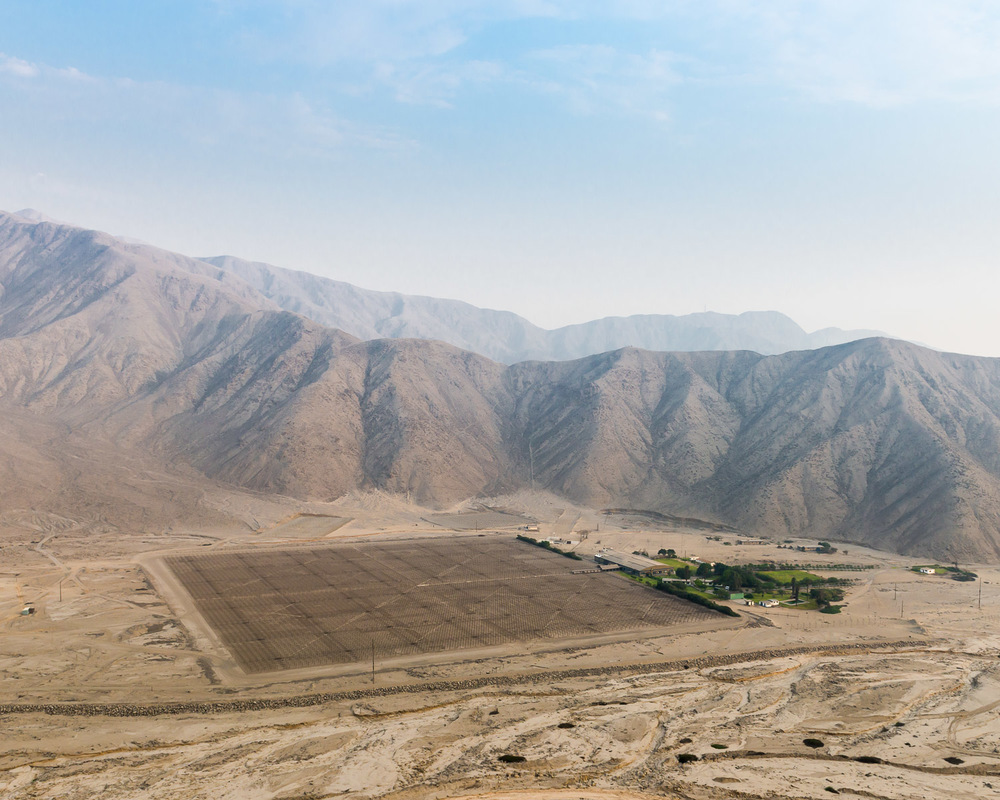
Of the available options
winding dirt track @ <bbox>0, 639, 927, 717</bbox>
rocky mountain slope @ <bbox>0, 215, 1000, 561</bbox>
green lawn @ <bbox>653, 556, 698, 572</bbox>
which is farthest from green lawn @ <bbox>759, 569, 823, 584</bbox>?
rocky mountain slope @ <bbox>0, 215, 1000, 561</bbox>

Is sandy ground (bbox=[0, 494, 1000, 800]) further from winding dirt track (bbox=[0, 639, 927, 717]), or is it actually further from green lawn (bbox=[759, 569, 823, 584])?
green lawn (bbox=[759, 569, 823, 584])

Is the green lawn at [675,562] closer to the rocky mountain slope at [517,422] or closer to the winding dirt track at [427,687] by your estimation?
the winding dirt track at [427,687]

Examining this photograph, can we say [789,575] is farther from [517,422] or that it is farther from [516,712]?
[517,422]

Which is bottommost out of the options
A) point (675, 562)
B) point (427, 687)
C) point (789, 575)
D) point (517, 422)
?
point (427, 687)

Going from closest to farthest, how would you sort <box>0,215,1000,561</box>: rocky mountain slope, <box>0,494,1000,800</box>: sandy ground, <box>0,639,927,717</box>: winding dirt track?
<box>0,494,1000,800</box>: sandy ground, <box>0,639,927,717</box>: winding dirt track, <box>0,215,1000,561</box>: rocky mountain slope

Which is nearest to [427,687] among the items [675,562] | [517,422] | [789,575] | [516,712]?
[516,712]

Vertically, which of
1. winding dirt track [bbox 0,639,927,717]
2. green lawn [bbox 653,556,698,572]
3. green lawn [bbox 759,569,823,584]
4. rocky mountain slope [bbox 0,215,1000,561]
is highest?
rocky mountain slope [bbox 0,215,1000,561]
